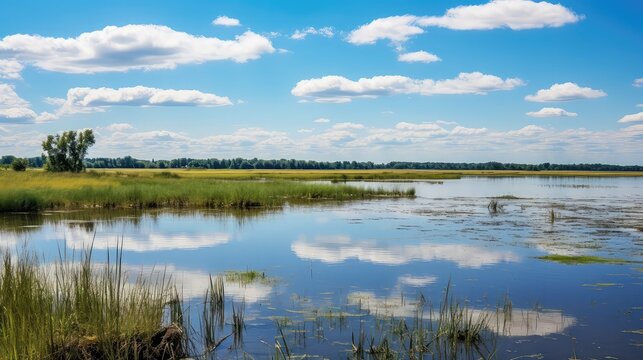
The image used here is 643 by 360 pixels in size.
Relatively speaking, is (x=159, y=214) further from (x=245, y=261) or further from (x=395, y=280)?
(x=395, y=280)

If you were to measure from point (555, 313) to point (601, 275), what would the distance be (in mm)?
4362

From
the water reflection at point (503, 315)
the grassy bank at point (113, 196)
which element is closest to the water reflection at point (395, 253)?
the water reflection at point (503, 315)

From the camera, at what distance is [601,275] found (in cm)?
1335

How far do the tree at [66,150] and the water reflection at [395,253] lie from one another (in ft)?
202

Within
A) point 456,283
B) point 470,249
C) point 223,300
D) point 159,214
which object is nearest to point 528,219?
point 470,249

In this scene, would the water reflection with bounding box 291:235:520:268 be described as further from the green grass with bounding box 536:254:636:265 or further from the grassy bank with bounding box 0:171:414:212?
the grassy bank with bounding box 0:171:414:212

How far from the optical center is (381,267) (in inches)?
564

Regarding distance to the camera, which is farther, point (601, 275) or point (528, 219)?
point (528, 219)

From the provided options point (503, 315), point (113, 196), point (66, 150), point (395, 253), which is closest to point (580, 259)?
point (395, 253)

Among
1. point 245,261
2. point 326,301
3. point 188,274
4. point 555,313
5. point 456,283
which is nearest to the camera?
point 555,313

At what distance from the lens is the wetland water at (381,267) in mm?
8500

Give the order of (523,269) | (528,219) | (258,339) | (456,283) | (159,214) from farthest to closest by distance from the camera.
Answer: (159,214) < (528,219) < (523,269) < (456,283) < (258,339)

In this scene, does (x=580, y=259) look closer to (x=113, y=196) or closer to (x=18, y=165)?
(x=113, y=196)

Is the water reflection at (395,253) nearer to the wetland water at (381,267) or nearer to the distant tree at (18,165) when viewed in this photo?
the wetland water at (381,267)
